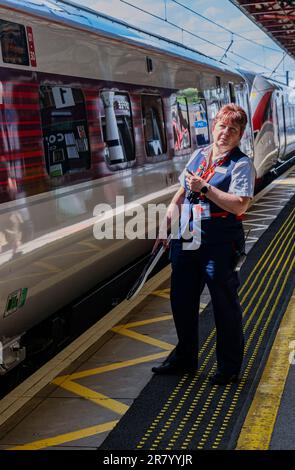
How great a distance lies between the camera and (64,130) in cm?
507

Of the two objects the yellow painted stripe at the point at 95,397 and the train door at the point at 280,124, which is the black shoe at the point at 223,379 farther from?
the train door at the point at 280,124

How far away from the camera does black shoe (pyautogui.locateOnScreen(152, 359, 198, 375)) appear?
447cm

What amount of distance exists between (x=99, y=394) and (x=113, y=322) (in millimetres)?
1468

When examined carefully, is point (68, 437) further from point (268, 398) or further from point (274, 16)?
point (274, 16)

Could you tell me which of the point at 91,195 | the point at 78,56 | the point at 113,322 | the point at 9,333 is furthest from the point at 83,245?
the point at 78,56

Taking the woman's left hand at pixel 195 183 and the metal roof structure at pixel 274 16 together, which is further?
the metal roof structure at pixel 274 16

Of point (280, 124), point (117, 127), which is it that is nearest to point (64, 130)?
point (117, 127)

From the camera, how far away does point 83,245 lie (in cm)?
540

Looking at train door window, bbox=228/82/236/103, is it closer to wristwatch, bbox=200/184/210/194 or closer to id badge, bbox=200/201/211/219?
id badge, bbox=200/201/211/219

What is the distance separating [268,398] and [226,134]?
5.23ft

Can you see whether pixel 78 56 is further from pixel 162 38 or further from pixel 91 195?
pixel 162 38

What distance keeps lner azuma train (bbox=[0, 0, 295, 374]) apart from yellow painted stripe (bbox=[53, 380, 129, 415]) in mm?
389

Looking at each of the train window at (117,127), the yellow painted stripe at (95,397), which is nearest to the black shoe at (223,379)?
the yellow painted stripe at (95,397)

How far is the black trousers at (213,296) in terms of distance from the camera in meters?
4.09
